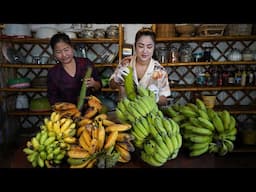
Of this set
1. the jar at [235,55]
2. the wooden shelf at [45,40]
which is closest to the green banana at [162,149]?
the wooden shelf at [45,40]

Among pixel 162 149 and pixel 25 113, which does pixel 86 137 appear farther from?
pixel 25 113

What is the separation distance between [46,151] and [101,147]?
14cm

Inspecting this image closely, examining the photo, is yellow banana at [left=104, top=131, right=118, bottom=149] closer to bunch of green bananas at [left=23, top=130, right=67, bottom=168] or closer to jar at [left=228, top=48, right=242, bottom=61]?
bunch of green bananas at [left=23, top=130, right=67, bottom=168]

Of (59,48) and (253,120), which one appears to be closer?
(59,48)

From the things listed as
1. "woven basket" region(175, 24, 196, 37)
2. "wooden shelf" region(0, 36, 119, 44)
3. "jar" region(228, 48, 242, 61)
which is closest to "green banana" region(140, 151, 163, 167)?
"wooden shelf" region(0, 36, 119, 44)

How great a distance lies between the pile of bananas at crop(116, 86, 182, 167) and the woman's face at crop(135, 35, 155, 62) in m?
0.53

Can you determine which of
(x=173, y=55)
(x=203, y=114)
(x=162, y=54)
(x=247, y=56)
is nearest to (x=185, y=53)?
(x=173, y=55)

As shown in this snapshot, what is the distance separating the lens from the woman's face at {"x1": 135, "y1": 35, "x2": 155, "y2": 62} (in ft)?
4.08

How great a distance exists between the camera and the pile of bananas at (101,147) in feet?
2.17

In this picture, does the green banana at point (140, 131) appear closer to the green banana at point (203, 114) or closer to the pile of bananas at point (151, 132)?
the pile of bananas at point (151, 132)
